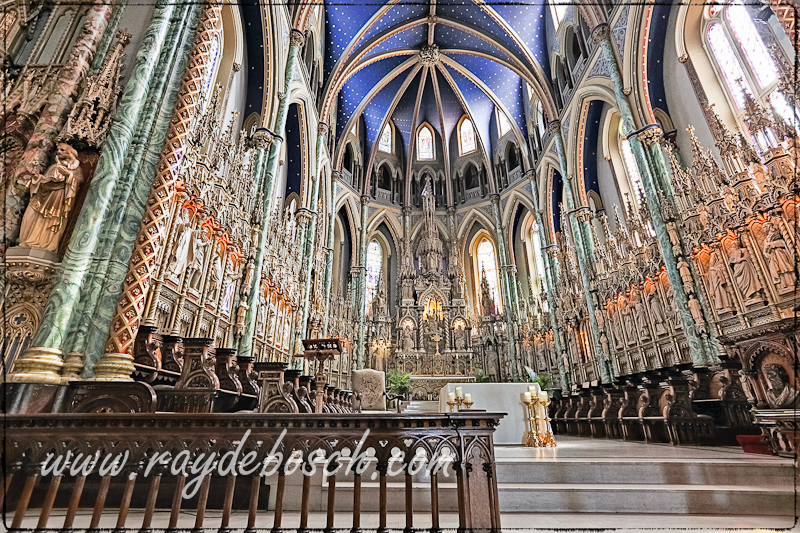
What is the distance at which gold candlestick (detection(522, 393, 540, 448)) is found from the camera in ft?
21.1

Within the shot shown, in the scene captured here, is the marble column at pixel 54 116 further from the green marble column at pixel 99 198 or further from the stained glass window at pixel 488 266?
the stained glass window at pixel 488 266

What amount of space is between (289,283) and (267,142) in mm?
4530

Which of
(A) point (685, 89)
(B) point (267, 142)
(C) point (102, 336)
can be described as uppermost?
(A) point (685, 89)

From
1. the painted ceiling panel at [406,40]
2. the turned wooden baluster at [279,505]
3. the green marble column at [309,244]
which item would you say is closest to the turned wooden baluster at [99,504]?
the turned wooden baluster at [279,505]

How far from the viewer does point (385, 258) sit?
24.3 m

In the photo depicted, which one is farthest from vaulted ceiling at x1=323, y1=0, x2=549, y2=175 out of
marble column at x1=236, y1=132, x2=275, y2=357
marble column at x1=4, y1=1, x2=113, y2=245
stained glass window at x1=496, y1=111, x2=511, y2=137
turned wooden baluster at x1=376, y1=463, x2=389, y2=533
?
turned wooden baluster at x1=376, y1=463, x2=389, y2=533

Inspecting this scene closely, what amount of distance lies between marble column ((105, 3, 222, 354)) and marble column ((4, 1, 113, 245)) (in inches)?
48.3

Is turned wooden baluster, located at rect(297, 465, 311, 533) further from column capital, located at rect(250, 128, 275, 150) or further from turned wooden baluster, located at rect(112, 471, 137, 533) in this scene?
column capital, located at rect(250, 128, 275, 150)

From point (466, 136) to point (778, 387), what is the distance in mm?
24097

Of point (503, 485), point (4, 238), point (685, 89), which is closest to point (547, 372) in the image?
point (685, 89)

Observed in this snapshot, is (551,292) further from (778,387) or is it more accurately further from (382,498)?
(382,498)

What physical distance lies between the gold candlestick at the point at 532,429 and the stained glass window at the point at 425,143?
22540 mm

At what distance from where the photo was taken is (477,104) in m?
24.7

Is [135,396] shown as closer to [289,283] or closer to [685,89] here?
[289,283]
